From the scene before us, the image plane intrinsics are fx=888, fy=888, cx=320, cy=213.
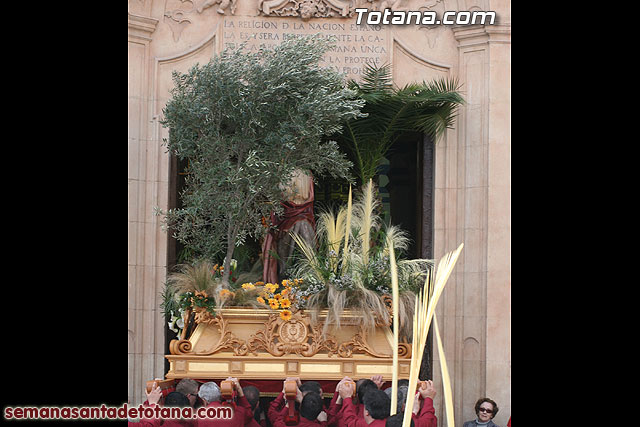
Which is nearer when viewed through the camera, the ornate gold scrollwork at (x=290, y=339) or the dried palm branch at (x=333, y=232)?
the ornate gold scrollwork at (x=290, y=339)

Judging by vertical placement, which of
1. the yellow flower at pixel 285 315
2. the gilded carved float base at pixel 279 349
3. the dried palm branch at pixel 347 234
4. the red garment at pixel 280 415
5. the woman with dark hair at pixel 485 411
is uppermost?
the dried palm branch at pixel 347 234

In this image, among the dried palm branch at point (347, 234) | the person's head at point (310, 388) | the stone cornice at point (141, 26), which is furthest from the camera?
the stone cornice at point (141, 26)

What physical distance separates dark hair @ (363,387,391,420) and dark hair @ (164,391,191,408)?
67.0 inches

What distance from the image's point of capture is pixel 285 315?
9.40 metres

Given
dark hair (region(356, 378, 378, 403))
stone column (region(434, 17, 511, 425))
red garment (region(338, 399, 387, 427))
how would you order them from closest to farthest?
red garment (region(338, 399, 387, 427)) < dark hair (region(356, 378, 378, 403)) < stone column (region(434, 17, 511, 425))

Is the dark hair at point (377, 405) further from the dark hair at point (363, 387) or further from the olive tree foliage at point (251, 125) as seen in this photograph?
the olive tree foliage at point (251, 125)

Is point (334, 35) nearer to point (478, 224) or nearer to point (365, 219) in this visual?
point (365, 219)

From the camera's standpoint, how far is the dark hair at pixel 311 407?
8.41m

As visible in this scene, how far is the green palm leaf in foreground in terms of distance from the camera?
36.9 feet

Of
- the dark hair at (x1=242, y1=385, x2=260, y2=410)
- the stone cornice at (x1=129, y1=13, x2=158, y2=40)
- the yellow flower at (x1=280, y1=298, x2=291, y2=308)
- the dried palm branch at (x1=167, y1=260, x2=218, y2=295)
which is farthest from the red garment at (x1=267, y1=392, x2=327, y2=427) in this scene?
the stone cornice at (x1=129, y1=13, x2=158, y2=40)

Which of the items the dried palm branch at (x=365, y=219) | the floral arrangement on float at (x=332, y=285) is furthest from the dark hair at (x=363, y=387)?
the dried palm branch at (x=365, y=219)

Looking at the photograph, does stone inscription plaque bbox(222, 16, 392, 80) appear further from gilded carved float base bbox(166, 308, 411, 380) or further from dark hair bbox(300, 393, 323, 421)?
dark hair bbox(300, 393, 323, 421)

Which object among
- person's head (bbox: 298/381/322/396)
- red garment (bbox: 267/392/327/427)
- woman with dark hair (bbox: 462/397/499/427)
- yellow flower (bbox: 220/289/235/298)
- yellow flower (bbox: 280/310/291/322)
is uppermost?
yellow flower (bbox: 220/289/235/298)

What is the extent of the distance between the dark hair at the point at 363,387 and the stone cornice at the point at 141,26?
19.0ft
